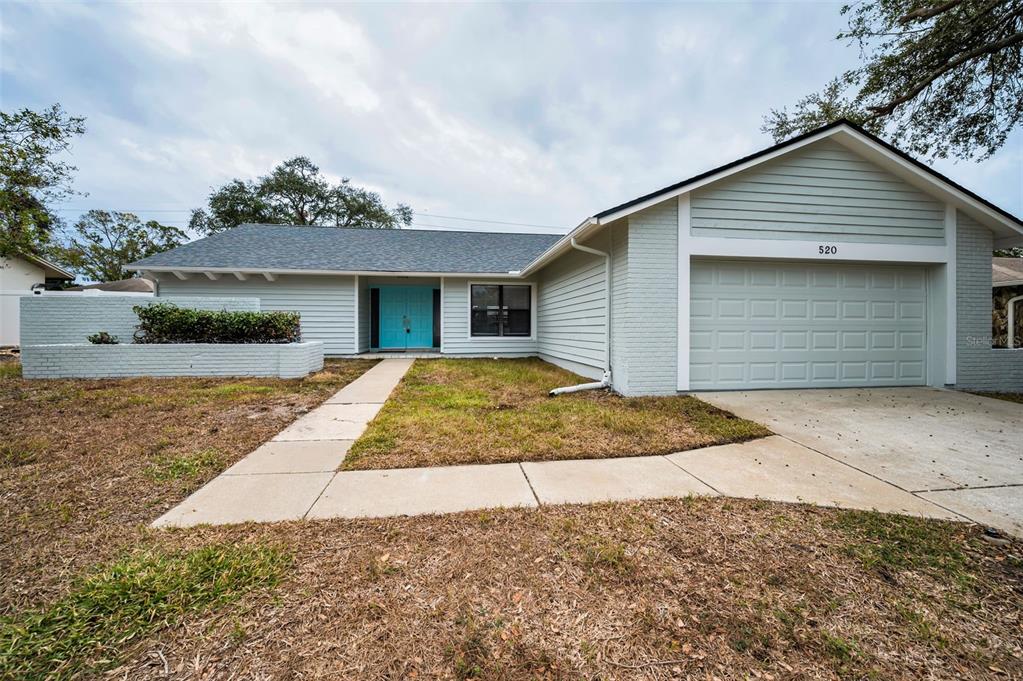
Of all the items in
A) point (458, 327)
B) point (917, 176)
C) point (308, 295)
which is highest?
point (917, 176)

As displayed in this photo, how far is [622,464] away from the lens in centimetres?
356

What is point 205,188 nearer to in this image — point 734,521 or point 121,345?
point 121,345

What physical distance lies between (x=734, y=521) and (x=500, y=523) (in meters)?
1.51

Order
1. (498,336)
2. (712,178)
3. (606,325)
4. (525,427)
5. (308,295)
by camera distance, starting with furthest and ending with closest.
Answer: (498,336)
(308,295)
(606,325)
(712,178)
(525,427)

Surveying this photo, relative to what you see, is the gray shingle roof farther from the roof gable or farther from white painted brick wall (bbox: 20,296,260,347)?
the roof gable

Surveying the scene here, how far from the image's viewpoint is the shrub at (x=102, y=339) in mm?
8219

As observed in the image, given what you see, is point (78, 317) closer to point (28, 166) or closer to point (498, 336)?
point (28, 166)

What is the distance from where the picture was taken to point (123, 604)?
1.76 m

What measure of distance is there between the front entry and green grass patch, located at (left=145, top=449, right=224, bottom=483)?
1029cm

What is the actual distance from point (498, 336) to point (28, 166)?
33.6ft

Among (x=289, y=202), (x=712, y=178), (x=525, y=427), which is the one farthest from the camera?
(x=289, y=202)

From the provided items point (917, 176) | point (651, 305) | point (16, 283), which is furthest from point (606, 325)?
point (16, 283)

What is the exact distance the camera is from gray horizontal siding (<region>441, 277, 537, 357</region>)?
12406 mm

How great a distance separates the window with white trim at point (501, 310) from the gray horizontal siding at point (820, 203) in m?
6.83
